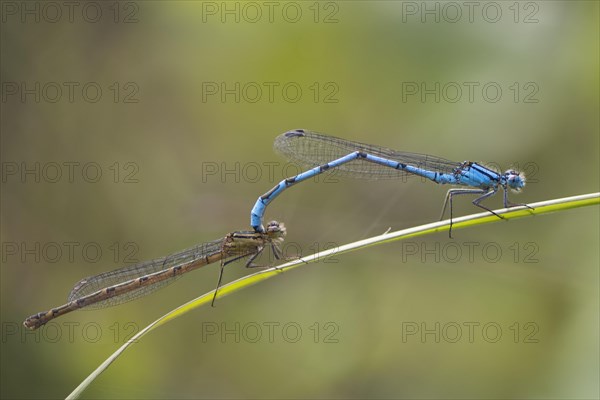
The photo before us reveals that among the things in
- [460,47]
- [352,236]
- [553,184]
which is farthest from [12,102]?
[553,184]

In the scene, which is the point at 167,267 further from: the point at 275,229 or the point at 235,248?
the point at 275,229

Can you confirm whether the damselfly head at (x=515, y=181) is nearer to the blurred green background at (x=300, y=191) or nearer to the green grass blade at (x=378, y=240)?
the blurred green background at (x=300, y=191)

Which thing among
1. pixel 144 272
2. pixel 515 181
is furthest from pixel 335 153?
pixel 144 272

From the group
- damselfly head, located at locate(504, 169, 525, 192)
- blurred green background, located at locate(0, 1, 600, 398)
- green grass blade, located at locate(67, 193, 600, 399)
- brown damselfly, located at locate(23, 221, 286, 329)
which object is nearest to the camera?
green grass blade, located at locate(67, 193, 600, 399)

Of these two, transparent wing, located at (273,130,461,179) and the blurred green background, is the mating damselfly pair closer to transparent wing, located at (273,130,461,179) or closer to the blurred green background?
transparent wing, located at (273,130,461,179)

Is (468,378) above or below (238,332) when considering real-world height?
below

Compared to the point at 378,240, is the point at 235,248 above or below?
below

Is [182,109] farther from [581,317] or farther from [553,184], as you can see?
[581,317]

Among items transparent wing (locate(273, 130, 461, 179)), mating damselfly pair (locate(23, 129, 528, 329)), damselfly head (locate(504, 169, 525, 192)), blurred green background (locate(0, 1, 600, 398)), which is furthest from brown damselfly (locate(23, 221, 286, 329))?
damselfly head (locate(504, 169, 525, 192))

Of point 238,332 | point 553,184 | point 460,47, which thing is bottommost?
point 238,332
